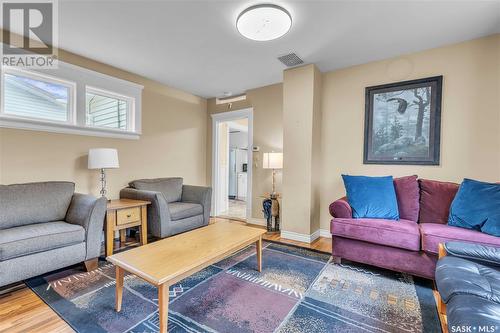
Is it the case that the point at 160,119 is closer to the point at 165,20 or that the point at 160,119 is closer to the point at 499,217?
the point at 165,20

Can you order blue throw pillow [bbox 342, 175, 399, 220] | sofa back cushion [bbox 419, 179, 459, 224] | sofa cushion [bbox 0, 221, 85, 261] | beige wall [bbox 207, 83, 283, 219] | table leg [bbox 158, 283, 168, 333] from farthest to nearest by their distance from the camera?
beige wall [bbox 207, 83, 283, 219]
blue throw pillow [bbox 342, 175, 399, 220]
sofa back cushion [bbox 419, 179, 459, 224]
sofa cushion [bbox 0, 221, 85, 261]
table leg [bbox 158, 283, 168, 333]

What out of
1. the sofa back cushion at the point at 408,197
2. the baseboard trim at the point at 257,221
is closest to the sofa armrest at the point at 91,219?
the baseboard trim at the point at 257,221

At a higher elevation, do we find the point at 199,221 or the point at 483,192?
the point at 483,192

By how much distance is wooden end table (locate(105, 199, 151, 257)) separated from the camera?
262cm

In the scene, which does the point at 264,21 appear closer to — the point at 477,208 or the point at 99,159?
the point at 99,159

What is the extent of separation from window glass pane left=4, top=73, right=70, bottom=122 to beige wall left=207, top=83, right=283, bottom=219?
9.00 feet

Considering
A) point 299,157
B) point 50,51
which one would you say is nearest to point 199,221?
point 299,157

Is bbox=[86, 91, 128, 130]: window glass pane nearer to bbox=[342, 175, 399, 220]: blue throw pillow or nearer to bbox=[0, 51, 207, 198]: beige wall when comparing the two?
bbox=[0, 51, 207, 198]: beige wall

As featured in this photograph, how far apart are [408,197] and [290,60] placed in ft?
7.28

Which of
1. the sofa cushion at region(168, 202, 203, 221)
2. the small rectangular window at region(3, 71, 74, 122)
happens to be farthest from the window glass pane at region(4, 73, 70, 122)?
the sofa cushion at region(168, 202, 203, 221)

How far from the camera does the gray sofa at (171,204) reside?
305 centimetres

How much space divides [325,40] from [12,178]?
375 cm

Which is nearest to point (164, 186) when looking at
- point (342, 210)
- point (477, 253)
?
point (342, 210)

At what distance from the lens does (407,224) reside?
2350 millimetres
